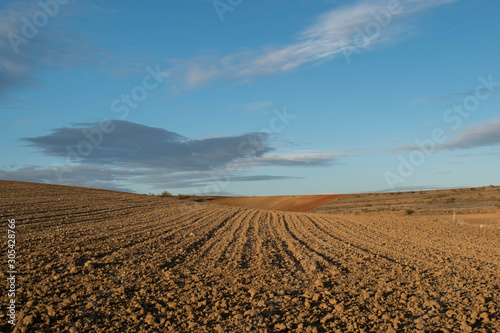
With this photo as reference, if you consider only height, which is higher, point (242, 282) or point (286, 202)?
point (286, 202)

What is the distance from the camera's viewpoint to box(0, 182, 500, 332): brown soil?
550 centimetres

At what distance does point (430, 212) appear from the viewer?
31.2 m

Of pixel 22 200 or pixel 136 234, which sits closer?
pixel 136 234

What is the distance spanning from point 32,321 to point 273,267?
16.3ft

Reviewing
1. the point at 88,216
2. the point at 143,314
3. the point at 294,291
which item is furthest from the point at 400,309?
the point at 88,216

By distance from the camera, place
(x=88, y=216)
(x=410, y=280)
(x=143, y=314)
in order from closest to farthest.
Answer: (x=143, y=314), (x=410, y=280), (x=88, y=216)

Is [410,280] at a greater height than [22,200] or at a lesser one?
lesser

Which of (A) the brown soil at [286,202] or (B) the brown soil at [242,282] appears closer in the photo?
(B) the brown soil at [242,282]

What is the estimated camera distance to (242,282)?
753cm

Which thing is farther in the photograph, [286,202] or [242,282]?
[286,202]

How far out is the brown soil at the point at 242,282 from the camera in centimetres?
550

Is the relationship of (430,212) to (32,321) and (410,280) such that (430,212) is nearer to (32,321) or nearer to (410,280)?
(410,280)

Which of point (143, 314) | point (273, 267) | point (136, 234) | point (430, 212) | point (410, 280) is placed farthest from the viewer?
point (430, 212)

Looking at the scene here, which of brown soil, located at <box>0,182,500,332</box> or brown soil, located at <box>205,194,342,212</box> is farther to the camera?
brown soil, located at <box>205,194,342,212</box>
